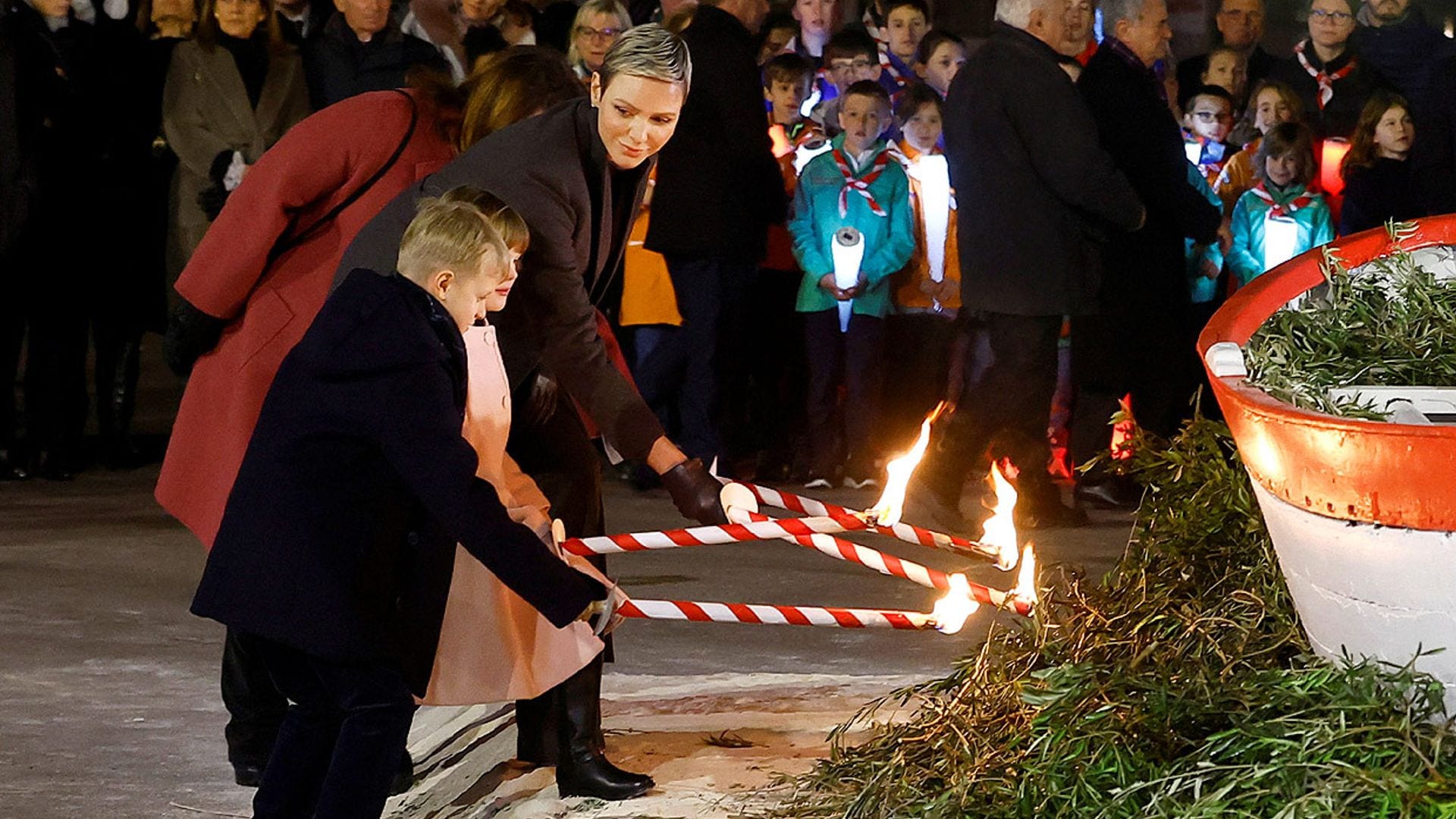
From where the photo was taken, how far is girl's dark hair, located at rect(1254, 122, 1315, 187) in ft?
30.0

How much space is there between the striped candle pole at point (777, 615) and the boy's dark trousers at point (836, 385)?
14.5 feet

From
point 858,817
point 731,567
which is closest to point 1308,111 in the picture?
point 731,567

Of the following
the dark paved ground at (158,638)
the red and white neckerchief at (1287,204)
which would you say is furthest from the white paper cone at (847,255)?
the red and white neckerchief at (1287,204)

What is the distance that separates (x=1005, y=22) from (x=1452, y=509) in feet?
16.3

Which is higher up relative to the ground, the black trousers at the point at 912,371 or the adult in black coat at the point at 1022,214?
the adult in black coat at the point at 1022,214

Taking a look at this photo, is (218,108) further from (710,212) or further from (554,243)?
(554,243)

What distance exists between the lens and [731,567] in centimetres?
723

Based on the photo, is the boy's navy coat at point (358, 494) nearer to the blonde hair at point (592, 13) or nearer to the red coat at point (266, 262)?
the red coat at point (266, 262)

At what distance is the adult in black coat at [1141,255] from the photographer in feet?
26.7

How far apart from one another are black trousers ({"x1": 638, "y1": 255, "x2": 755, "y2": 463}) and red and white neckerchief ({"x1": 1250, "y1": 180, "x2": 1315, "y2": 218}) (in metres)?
2.48

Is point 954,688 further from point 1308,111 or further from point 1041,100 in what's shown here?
point 1308,111

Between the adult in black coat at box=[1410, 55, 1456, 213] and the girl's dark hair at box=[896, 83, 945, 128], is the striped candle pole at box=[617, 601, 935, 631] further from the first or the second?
the adult in black coat at box=[1410, 55, 1456, 213]

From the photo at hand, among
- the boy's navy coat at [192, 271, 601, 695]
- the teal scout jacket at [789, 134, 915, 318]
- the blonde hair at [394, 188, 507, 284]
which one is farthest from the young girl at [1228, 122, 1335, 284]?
the boy's navy coat at [192, 271, 601, 695]

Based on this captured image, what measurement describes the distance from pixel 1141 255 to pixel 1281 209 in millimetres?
965
